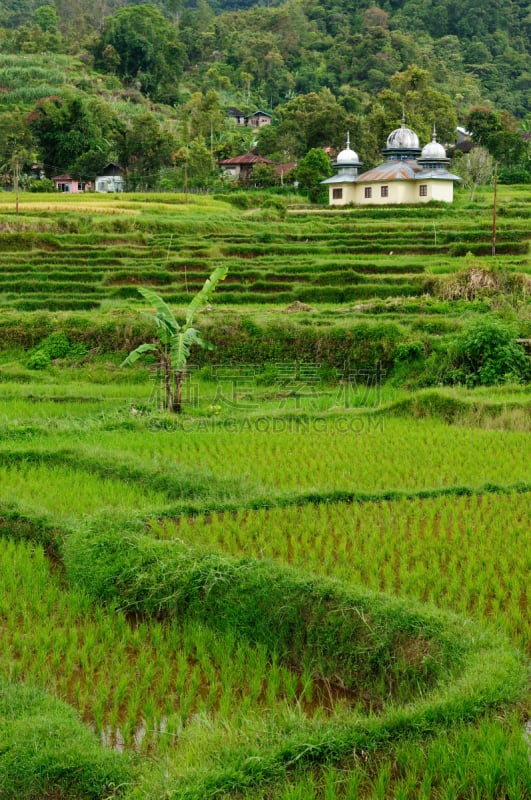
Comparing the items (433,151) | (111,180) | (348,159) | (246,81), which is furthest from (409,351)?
(246,81)

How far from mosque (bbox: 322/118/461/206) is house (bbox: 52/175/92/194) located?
13.5m

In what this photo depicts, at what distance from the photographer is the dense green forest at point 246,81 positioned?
4794 centimetres

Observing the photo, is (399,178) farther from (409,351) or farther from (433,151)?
(409,351)

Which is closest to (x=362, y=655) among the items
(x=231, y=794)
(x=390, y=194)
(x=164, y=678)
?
(x=164, y=678)

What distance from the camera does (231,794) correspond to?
4.16 meters

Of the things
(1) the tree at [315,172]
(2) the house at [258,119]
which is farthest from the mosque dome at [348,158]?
(2) the house at [258,119]

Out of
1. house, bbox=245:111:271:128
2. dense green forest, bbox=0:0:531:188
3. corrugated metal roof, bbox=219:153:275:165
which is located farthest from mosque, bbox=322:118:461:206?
house, bbox=245:111:271:128

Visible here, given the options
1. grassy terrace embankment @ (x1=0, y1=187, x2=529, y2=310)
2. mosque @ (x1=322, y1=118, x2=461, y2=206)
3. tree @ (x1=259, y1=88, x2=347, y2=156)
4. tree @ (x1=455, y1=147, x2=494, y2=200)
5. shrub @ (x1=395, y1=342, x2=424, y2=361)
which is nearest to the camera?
shrub @ (x1=395, y1=342, x2=424, y2=361)

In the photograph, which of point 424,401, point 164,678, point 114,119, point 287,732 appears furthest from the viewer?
point 114,119

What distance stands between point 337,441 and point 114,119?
44.8m

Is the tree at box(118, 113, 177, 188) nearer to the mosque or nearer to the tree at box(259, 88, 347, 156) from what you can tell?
the tree at box(259, 88, 347, 156)

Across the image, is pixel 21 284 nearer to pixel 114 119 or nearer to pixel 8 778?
pixel 8 778

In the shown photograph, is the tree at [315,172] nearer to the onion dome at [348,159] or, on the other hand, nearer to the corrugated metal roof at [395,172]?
the onion dome at [348,159]

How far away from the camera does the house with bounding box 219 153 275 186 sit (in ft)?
170
